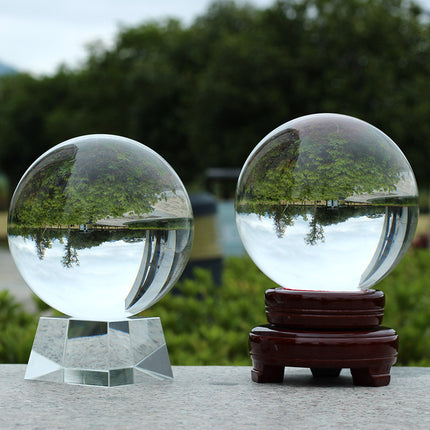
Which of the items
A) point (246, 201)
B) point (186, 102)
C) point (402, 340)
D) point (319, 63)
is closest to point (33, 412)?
point (246, 201)

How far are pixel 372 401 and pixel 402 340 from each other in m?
2.40

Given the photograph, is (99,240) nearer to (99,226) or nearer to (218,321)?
(99,226)

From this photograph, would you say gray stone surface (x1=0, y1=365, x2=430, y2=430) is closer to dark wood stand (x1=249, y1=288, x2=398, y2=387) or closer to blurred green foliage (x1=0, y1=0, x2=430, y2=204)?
dark wood stand (x1=249, y1=288, x2=398, y2=387)

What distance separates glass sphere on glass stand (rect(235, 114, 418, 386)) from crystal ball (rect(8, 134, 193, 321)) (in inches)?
16.9

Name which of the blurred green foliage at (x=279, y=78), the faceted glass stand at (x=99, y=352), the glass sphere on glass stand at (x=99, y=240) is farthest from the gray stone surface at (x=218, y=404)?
the blurred green foliage at (x=279, y=78)

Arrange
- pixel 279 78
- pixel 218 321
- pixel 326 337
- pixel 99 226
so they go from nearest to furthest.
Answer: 1. pixel 99 226
2. pixel 326 337
3. pixel 218 321
4. pixel 279 78

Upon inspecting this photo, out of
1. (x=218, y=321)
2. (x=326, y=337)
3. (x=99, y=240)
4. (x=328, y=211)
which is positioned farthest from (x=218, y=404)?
(x=218, y=321)

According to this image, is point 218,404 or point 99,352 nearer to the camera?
point 218,404

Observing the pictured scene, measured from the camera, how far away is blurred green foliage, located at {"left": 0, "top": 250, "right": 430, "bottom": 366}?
515 centimetres

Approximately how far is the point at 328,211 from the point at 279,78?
29.4 meters

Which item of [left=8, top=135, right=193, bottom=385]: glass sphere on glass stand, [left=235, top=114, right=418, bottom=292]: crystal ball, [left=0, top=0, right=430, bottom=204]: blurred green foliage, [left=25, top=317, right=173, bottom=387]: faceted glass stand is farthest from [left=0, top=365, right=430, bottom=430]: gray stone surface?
→ [left=0, top=0, right=430, bottom=204]: blurred green foliage

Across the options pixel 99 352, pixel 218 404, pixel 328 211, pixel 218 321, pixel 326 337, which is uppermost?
pixel 328 211

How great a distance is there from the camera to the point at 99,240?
3277 mm

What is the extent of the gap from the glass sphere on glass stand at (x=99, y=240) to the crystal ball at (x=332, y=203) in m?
0.43
